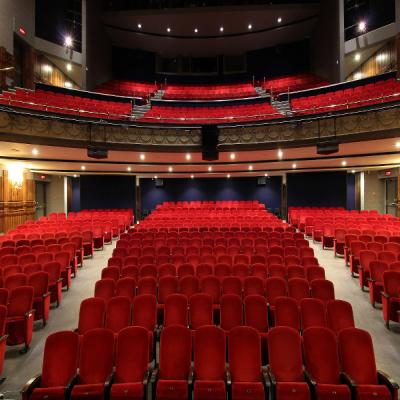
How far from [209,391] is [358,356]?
1.35 metres

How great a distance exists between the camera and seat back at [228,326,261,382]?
2607 millimetres

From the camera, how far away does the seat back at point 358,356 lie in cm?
255

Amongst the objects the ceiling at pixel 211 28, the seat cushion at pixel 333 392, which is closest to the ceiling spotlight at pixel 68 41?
the ceiling at pixel 211 28

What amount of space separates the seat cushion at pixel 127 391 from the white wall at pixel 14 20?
39.8 feet

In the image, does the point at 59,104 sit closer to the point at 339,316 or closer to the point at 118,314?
the point at 118,314

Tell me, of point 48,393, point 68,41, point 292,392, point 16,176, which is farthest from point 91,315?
point 68,41

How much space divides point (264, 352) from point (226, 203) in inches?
503

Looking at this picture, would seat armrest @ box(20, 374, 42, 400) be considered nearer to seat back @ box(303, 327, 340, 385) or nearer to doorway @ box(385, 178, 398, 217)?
seat back @ box(303, 327, 340, 385)

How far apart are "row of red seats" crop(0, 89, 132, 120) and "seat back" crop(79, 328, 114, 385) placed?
7.76m

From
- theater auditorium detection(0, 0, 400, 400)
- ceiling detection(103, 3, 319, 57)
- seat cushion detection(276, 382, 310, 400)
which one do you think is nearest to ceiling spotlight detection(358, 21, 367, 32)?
theater auditorium detection(0, 0, 400, 400)

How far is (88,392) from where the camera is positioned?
2391mm

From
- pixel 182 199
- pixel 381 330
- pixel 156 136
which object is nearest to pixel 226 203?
pixel 182 199

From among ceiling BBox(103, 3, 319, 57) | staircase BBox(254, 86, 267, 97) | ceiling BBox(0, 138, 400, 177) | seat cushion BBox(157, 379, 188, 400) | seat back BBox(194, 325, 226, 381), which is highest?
ceiling BBox(103, 3, 319, 57)

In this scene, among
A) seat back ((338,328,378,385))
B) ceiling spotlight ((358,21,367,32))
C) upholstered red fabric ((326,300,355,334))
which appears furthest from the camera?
ceiling spotlight ((358,21,367,32))
